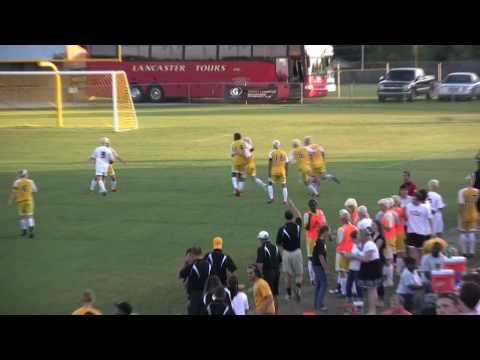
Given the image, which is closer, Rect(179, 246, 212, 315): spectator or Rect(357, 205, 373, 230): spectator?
Rect(179, 246, 212, 315): spectator

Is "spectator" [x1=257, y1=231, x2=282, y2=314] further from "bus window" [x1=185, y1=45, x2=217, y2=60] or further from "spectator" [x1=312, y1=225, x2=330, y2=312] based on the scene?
"bus window" [x1=185, y1=45, x2=217, y2=60]

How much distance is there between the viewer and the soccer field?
14211mm

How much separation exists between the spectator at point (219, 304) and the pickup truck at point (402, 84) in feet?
137

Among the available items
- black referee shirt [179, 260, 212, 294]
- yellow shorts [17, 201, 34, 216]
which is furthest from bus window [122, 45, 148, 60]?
black referee shirt [179, 260, 212, 294]

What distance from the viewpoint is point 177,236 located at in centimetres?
1714

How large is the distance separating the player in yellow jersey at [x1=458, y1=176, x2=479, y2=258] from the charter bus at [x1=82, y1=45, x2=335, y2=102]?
33936 millimetres

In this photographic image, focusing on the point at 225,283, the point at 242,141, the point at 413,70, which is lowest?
the point at 225,283

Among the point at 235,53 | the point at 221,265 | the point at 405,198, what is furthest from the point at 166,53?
the point at 221,265
